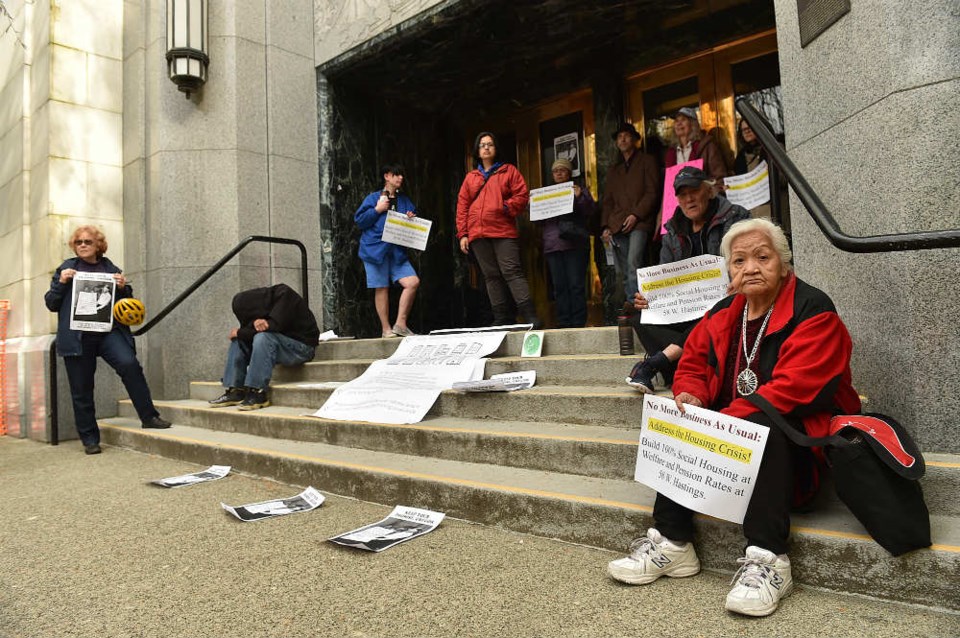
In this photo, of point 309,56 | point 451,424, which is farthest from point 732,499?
point 309,56

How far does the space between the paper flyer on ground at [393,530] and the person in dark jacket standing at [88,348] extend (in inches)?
135

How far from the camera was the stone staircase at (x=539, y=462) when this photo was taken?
1.99m

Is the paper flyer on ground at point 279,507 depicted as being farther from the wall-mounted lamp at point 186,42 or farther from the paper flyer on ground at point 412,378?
the wall-mounted lamp at point 186,42

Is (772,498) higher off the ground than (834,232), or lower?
lower

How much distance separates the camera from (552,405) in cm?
354

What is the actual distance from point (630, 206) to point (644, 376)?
9.32 ft

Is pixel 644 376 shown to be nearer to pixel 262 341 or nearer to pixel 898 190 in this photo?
pixel 898 190

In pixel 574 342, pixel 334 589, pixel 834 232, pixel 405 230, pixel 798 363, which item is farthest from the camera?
pixel 405 230

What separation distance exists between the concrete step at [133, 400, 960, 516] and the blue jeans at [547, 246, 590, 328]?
7.73 feet

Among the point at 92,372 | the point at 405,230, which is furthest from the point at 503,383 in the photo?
the point at 92,372

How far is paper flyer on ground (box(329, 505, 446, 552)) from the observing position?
8.56ft

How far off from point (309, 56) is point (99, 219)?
3100 mm

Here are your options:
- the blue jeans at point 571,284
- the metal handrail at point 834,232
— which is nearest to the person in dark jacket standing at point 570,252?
the blue jeans at point 571,284

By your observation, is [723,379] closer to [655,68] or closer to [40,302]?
[655,68]
